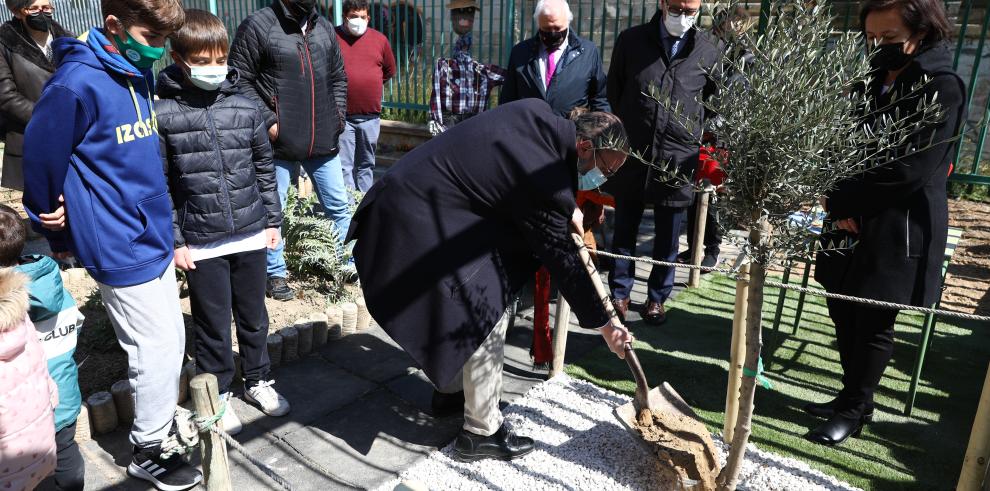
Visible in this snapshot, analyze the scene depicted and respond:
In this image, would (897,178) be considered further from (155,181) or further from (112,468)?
(112,468)

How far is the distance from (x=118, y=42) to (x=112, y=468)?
170 cm

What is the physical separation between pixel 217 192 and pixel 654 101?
264cm

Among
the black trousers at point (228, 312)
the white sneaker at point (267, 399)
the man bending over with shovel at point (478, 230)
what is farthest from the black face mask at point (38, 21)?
the man bending over with shovel at point (478, 230)

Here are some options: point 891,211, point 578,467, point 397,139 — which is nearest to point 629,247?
point 891,211

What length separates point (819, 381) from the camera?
3807 millimetres

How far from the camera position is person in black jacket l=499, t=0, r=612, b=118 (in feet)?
14.7

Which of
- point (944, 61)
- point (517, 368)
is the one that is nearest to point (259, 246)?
point (517, 368)

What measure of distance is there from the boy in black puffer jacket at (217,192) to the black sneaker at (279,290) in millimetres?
1214

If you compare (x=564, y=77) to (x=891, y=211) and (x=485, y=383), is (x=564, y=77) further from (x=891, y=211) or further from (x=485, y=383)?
(x=485, y=383)

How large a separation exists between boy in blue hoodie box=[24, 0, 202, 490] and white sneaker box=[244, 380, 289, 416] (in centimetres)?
61

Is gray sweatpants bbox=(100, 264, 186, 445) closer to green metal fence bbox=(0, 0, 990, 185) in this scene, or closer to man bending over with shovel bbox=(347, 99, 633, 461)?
man bending over with shovel bbox=(347, 99, 633, 461)

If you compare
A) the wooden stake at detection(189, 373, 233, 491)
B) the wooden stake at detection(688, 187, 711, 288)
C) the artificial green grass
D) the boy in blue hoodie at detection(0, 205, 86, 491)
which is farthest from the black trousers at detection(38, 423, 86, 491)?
the wooden stake at detection(688, 187, 711, 288)

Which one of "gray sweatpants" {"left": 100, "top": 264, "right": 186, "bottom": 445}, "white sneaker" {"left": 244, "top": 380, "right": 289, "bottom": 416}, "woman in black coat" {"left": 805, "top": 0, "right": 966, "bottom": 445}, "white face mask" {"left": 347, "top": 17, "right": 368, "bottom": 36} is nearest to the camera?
"gray sweatpants" {"left": 100, "top": 264, "right": 186, "bottom": 445}

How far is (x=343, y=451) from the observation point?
304 cm
